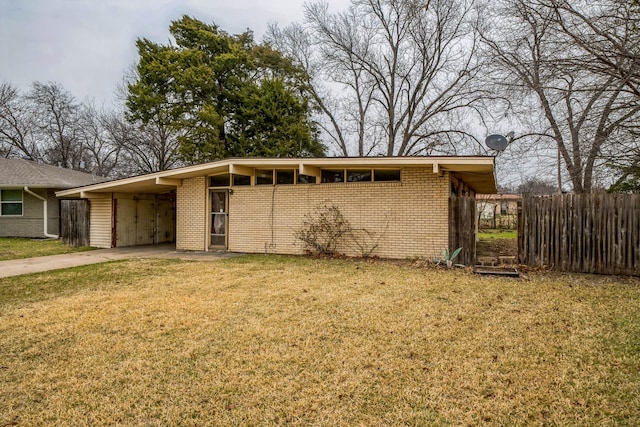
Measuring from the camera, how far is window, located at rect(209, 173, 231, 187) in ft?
41.0

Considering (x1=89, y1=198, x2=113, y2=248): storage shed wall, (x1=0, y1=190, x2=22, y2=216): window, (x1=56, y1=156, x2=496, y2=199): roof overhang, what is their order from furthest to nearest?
(x1=0, y1=190, x2=22, y2=216): window → (x1=89, y1=198, x2=113, y2=248): storage shed wall → (x1=56, y1=156, x2=496, y2=199): roof overhang

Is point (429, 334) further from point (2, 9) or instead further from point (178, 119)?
point (178, 119)

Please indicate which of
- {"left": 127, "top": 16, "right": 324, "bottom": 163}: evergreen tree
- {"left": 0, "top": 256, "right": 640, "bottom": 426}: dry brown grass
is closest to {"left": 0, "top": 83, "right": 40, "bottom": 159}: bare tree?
{"left": 127, "top": 16, "right": 324, "bottom": 163}: evergreen tree

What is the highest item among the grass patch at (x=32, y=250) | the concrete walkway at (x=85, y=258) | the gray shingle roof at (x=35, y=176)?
the gray shingle roof at (x=35, y=176)

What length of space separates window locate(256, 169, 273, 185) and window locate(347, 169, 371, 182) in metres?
2.64

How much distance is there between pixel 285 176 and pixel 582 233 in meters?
7.95

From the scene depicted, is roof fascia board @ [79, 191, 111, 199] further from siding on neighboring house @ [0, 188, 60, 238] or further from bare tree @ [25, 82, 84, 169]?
bare tree @ [25, 82, 84, 169]

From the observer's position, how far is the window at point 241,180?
1226 centimetres

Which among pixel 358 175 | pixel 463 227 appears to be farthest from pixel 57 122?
pixel 463 227

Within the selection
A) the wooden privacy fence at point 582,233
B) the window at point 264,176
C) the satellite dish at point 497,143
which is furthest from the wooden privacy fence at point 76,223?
the wooden privacy fence at point 582,233

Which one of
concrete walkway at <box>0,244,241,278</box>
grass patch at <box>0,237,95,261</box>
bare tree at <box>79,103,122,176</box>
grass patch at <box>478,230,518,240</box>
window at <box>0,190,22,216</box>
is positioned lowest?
concrete walkway at <box>0,244,241,278</box>

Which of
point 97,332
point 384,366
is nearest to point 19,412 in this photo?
point 97,332

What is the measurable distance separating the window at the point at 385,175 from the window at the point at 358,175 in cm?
21

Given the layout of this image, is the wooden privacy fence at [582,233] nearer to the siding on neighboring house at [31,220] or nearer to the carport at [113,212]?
the carport at [113,212]
